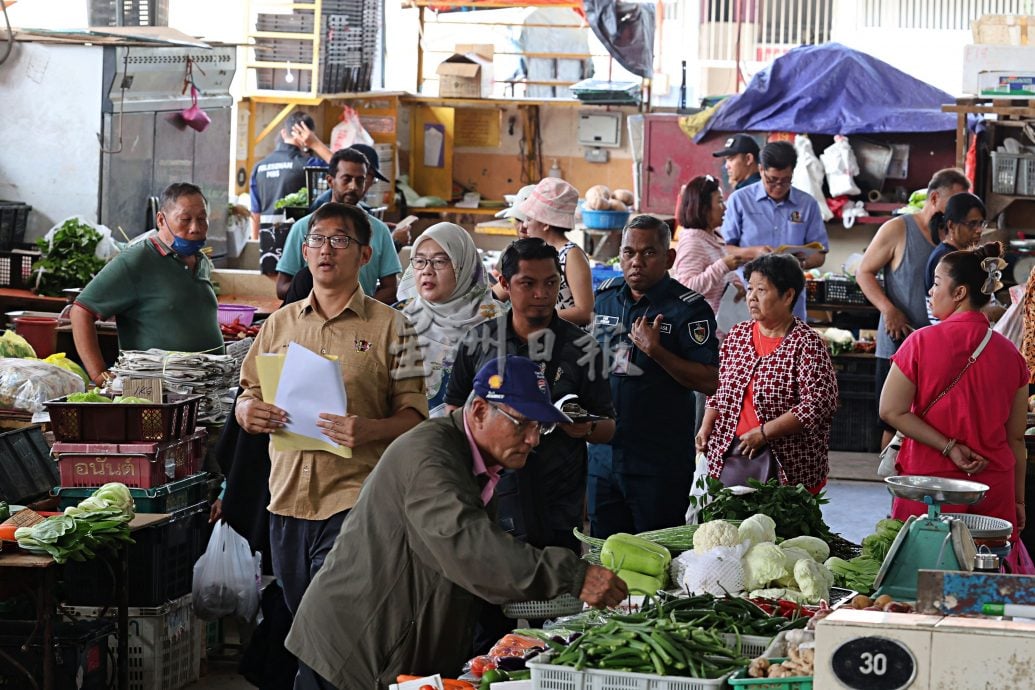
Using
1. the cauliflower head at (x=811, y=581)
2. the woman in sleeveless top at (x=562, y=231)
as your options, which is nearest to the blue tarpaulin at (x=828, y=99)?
the woman in sleeveless top at (x=562, y=231)

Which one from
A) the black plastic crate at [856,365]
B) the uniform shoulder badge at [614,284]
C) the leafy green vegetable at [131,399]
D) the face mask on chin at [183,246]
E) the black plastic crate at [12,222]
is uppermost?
the black plastic crate at [12,222]

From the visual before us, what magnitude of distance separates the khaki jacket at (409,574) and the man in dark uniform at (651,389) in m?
1.91

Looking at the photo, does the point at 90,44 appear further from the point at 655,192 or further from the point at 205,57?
the point at 655,192

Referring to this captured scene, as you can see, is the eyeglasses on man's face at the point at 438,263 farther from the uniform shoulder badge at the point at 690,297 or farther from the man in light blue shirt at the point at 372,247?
the uniform shoulder badge at the point at 690,297

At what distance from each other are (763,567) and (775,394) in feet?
5.83

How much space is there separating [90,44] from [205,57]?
1492 mm

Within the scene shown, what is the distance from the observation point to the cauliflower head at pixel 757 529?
173 inches

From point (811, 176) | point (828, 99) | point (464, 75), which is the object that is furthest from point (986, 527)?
point (464, 75)

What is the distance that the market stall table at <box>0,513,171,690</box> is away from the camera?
4871mm

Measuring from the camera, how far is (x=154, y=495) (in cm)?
569

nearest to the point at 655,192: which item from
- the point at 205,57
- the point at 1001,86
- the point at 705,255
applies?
the point at 1001,86

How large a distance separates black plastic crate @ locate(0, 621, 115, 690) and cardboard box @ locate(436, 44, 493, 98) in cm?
1109

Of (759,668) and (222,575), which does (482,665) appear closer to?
(759,668)

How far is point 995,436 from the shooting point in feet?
17.9
